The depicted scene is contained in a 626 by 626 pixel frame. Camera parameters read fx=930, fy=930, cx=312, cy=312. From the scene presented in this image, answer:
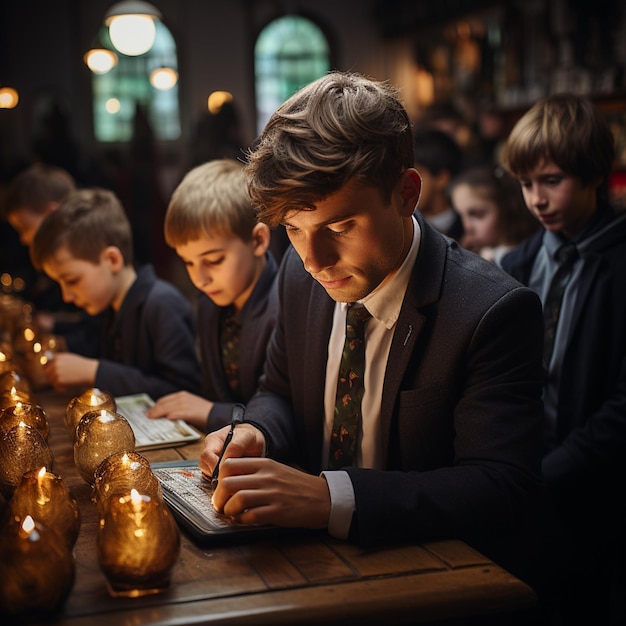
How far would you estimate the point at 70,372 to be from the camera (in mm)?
3072

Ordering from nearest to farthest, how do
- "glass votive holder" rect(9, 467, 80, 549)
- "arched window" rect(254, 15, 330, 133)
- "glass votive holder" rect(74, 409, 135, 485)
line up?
1. "glass votive holder" rect(9, 467, 80, 549)
2. "glass votive holder" rect(74, 409, 135, 485)
3. "arched window" rect(254, 15, 330, 133)

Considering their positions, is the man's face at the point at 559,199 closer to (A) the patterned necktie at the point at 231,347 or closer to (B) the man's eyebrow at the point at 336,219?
(A) the patterned necktie at the point at 231,347

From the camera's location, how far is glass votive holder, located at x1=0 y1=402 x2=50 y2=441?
1.94 m

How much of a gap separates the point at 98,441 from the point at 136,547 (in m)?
0.53

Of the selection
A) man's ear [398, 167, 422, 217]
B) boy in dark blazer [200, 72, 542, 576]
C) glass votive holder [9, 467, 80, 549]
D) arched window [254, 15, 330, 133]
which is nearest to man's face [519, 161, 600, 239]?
boy in dark blazer [200, 72, 542, 576]

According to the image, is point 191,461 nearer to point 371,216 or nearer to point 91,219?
point 371,216

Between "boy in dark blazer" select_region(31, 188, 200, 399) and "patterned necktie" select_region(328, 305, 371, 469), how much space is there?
3.84 feet

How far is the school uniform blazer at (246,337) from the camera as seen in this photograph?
2.85 meters

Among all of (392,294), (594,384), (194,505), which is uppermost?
(392,294)

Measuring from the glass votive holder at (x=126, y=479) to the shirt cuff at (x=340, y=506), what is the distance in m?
0.30

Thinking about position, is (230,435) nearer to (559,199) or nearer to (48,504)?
(48,504)

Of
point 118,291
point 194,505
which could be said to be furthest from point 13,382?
point 118,291

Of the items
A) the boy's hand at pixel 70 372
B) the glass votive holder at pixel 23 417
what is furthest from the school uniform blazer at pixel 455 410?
the boy's hand at pixel 70 372

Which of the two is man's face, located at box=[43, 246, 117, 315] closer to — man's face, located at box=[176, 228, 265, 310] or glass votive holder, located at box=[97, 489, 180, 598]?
man's face, located at box=[176, 228, 265, 310]
